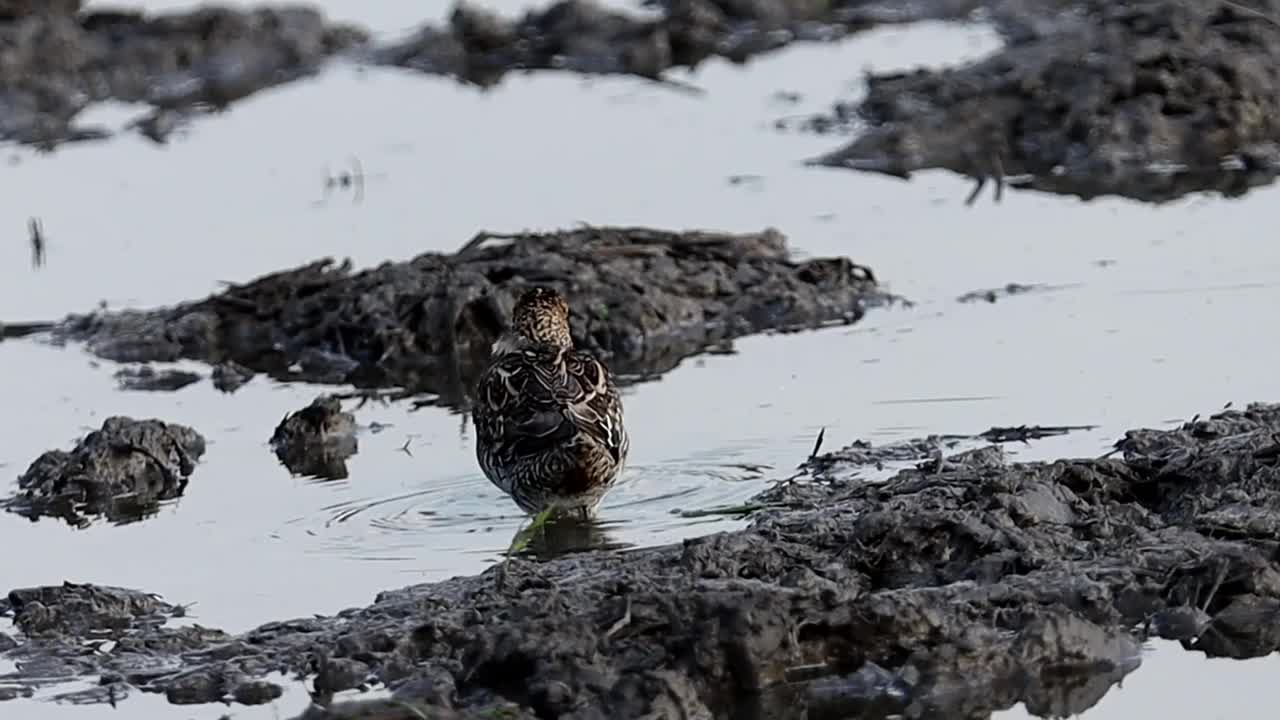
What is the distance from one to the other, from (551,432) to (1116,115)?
749cm

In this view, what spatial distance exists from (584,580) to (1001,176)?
26.0ft

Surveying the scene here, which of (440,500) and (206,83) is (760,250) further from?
(206,83)

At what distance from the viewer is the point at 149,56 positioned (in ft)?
74.2

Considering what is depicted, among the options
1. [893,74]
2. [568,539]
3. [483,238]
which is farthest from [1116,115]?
[568,539]

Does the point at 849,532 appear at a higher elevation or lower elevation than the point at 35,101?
lower

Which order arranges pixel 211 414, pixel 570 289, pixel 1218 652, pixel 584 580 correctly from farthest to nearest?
pixel 570 289, pixel 211 414, pixel 584 580, pixel 1218 652

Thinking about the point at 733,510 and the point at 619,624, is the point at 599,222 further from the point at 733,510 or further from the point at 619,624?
the point at 619,624

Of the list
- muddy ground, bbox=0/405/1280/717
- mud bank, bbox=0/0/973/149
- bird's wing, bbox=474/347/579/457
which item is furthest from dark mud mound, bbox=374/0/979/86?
muddy ground, bbox=0/405/1280/717

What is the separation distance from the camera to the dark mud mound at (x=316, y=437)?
1138 centimetres

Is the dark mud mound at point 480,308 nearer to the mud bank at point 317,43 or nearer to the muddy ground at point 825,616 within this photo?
the muddy ground at point 825,616

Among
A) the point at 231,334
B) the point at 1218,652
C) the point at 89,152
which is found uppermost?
the point at 89,152

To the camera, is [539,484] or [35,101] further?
[35,101]

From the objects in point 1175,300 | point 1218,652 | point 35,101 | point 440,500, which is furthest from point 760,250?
point 35,101

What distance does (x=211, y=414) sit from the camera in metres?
12.5
